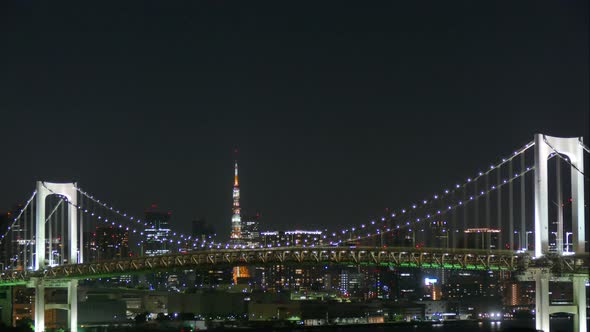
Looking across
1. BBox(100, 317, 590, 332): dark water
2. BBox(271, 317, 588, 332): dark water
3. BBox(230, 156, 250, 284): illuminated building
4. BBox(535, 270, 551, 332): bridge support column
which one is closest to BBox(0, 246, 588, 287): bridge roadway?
BBox(535, 270, 551, 332): bridge support column

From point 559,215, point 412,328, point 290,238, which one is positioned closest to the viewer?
point 559,215

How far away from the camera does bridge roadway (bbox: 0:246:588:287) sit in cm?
3803

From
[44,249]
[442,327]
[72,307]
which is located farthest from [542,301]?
[442,327]

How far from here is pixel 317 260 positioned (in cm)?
4722

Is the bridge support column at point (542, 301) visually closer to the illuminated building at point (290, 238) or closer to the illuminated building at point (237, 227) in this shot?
the illuminated building at point (290, 238)

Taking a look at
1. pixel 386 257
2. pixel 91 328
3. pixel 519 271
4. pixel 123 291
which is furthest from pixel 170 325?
pixel 519 271

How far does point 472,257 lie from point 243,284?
3293 inches

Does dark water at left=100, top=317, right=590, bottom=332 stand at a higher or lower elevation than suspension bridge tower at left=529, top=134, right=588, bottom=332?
lower

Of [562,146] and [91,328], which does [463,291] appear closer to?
[91,328]

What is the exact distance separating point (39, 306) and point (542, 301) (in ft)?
85.8

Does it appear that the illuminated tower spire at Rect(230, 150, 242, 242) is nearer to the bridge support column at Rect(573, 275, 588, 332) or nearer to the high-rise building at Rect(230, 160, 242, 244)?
the high-rise building at Rect(230, 160, 242, 244)

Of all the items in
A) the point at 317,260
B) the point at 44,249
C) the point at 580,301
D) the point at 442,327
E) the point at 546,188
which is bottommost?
the point at 442,327

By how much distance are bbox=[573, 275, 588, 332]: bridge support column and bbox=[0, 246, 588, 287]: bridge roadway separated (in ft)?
2.37

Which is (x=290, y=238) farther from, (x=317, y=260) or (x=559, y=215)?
(x=559, y=215)
